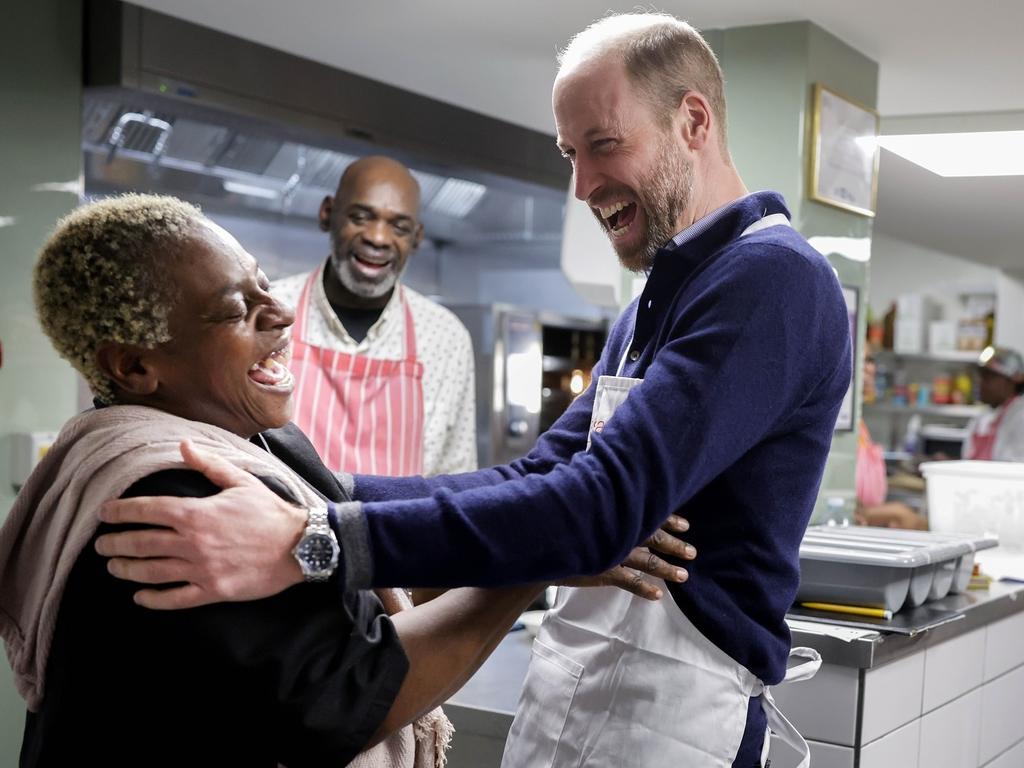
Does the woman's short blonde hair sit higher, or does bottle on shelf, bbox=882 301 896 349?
bottle on shelf, bbox=882 301 896 349

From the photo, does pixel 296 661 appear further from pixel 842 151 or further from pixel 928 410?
pixel 928 410

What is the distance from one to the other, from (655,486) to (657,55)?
1.88 feet

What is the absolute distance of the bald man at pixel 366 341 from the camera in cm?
314

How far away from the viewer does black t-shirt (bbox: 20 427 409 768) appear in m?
1.05

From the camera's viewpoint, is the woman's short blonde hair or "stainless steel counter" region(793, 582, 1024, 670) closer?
the woman's short blonde hair

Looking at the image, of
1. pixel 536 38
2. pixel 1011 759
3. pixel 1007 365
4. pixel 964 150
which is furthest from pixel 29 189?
pixel 1007 365

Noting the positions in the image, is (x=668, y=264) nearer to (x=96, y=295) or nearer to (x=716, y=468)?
(x=716, y=468)

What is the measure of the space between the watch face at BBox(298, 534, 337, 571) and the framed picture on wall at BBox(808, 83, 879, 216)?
2294 mm

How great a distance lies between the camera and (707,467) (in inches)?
48.6

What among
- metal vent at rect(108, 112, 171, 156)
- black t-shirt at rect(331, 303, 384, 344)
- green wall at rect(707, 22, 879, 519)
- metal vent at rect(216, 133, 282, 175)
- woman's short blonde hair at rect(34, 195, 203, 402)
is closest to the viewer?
woman's short blonde hair at rect(34, 195, 203, 402)

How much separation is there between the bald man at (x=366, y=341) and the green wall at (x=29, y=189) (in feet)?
2.18

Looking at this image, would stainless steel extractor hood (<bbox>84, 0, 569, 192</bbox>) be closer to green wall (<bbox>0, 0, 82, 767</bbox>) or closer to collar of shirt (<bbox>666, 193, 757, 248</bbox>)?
green wall (<bbox>0, 0, 82, 767</bbox>)

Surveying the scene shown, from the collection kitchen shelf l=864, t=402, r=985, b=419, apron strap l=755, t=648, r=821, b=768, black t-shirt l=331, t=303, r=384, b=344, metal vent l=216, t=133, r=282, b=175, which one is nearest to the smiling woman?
apron strap l=755, t=648, r=821, b=768

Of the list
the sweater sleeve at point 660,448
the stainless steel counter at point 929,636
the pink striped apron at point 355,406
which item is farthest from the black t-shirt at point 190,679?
the pink striped apron at point 355,406
